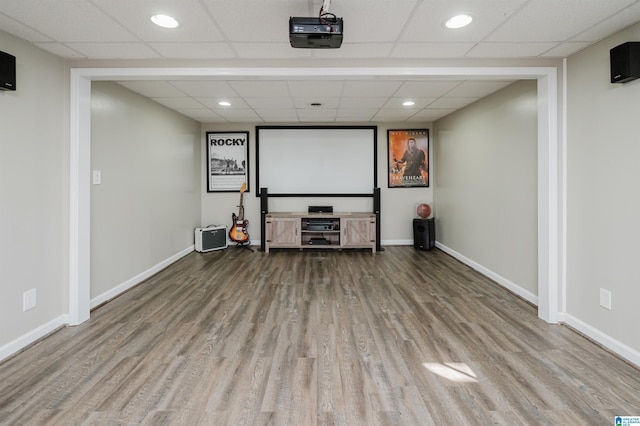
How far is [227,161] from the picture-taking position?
6480 mm

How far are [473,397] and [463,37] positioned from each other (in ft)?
7.89

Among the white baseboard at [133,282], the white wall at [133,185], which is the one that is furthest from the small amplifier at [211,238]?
the white baseboard at [133,282]

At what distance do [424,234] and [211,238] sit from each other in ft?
12.1

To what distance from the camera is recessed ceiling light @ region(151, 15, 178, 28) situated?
7.43 ft

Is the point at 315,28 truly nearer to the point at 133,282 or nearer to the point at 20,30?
the point at 20,30

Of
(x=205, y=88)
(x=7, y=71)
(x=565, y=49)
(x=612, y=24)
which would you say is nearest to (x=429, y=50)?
(x=565, y=49)

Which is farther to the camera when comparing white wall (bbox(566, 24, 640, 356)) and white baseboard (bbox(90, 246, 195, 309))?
white baseboard (bbox(90, 246, 195, 309))

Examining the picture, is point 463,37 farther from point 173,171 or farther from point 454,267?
point 173,171

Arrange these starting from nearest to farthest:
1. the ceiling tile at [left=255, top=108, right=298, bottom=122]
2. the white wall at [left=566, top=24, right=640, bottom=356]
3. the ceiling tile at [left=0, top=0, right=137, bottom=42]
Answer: the ceiling tile at [left=0, top=0, right=137, bottom=42] < the white wall at [left=566, top=24, right=640, bottom=356] < the ceiling tile at [left=255, top=108, right=298, bottom=122]

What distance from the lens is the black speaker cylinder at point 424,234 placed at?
6.07 m

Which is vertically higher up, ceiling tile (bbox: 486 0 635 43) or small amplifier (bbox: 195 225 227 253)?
ceiling tile (bbox: 486 0 635 43)

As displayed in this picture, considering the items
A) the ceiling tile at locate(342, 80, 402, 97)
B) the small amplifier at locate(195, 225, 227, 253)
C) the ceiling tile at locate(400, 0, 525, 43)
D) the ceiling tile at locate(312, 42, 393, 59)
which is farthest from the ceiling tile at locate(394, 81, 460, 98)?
the small amplifier at locate(195, 225, 227, 253)

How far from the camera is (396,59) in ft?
9.91

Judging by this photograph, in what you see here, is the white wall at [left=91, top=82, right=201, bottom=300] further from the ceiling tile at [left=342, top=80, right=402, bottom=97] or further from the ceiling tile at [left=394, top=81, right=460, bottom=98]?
the ceiling tile at [left=394, top=81, right=460, bottom=98]
